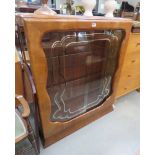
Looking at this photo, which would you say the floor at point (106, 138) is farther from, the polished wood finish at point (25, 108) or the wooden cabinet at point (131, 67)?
the polished wood finish at point (25, 108)

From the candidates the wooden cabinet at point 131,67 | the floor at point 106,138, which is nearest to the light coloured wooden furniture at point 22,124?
the floor at point 106,138

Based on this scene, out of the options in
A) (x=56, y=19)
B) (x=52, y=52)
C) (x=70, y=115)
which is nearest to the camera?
(x=56, y=19)

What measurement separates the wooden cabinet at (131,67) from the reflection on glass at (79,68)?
7.5 inches

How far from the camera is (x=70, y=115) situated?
4.49 feet

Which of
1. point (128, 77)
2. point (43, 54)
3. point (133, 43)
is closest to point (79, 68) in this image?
point (43, 54)

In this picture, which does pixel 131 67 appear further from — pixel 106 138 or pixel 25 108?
pixel 25 108

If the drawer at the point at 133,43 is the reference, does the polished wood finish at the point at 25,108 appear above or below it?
below

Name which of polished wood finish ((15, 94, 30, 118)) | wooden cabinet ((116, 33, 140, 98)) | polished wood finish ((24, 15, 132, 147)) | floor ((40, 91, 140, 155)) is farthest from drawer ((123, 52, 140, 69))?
polished wood finish ((15, 94, 30, 118))

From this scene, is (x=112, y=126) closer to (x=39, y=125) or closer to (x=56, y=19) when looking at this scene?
(x=39, y=125)

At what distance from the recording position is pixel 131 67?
5.61ft

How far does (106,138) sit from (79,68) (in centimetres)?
74

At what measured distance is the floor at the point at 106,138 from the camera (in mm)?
1287

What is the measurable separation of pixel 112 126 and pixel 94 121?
0.20m
